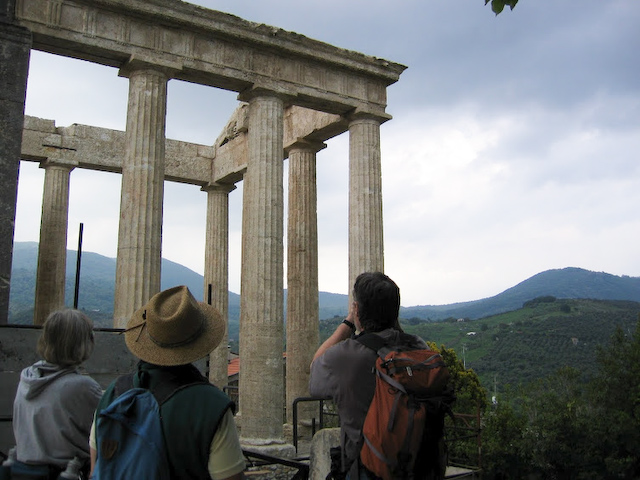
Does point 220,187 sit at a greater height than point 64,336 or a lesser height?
greater

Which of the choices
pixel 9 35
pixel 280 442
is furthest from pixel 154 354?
pixel 280 442

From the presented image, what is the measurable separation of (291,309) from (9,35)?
13350 mm

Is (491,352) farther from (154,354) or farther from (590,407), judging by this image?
(154,354)

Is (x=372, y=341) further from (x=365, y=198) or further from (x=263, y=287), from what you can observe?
(x=365, y=198)

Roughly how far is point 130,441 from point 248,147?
15234 millimetres

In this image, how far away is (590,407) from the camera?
4956 cm

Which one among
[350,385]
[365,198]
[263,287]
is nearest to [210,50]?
[365,198]

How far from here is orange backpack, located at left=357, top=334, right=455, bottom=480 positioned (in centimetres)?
343

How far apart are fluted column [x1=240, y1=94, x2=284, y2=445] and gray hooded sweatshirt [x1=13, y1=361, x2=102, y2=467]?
40.9 ft

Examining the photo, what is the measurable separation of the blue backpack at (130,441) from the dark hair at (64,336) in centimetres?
120

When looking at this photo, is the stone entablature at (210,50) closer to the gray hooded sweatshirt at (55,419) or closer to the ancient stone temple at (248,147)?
the ancient stone temple at (248,147)

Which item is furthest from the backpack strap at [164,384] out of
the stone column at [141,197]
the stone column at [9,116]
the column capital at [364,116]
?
the column capital at [364,116]

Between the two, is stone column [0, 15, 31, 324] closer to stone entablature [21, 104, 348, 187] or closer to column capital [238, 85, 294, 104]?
column capital [238, 85, 294, 104]

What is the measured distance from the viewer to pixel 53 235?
71.1 ft
